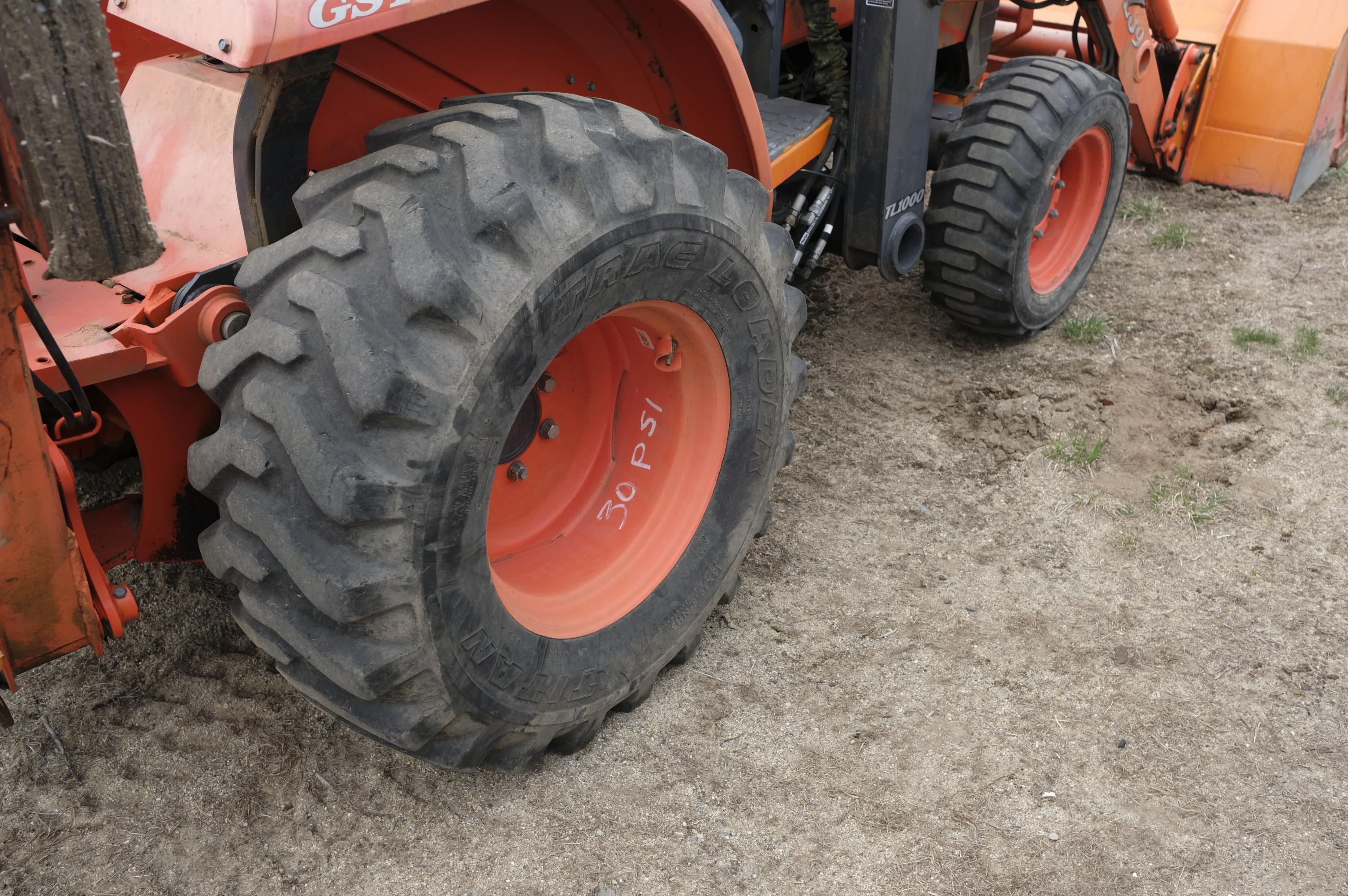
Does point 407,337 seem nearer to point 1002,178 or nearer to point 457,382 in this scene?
point 457,382

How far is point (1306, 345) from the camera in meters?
3.70

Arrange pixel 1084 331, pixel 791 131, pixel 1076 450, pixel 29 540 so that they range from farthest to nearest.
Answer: pixel 1084 331 < pixel 1076 450 < pixel 791 131 < pixel 29 540

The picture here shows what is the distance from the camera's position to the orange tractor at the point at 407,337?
4.85 ft

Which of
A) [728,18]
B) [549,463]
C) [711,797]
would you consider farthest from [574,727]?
[728,18]

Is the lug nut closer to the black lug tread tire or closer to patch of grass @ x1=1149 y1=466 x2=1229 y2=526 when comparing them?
the black lug tread tire

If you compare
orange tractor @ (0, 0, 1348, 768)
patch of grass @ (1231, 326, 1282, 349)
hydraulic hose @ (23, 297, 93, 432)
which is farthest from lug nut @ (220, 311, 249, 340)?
patch of grass @ (1231, 326, 1282, 349)

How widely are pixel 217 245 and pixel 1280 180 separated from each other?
4474 millimetres

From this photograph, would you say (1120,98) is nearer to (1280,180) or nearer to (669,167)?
(1280,180)

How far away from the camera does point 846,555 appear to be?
2.81 m

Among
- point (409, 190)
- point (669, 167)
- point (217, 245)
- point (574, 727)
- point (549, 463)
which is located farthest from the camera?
point (549, 463)

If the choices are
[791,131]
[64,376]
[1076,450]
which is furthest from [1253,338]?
[64,376]

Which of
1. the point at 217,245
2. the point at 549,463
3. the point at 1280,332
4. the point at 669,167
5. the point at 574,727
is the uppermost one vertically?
the point at 669,167

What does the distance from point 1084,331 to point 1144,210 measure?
49.7 inches

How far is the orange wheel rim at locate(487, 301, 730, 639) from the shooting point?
2.17 meters
